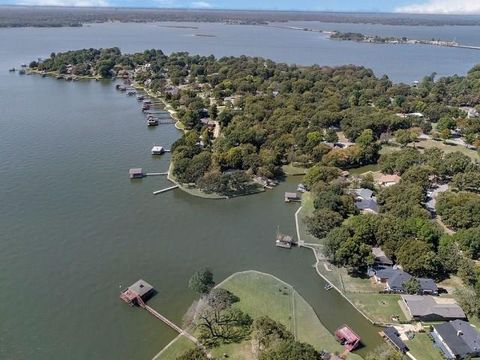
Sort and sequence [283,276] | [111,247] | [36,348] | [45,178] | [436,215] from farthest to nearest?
[45,178], [436,215], [111,247], [283,276], [36,348]

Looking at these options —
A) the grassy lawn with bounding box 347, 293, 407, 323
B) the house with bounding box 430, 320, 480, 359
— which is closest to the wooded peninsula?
the grassy lawn with bounding box 347, 293, 407, 323

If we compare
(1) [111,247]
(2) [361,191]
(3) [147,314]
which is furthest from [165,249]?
(2) [361,191]

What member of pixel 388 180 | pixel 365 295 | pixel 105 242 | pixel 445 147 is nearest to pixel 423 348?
pixel 365 295

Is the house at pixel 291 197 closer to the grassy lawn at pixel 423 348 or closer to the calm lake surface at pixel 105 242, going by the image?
the calm lake surface at pixel 105 242

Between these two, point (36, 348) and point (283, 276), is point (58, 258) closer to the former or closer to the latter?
point (36, 348)

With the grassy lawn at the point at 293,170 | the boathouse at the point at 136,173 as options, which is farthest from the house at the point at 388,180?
the boathouse at the point at 136,173

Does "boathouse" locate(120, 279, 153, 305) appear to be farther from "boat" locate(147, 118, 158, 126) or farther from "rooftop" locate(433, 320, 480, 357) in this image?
"boat" locate(147, 118, 158, 126)
